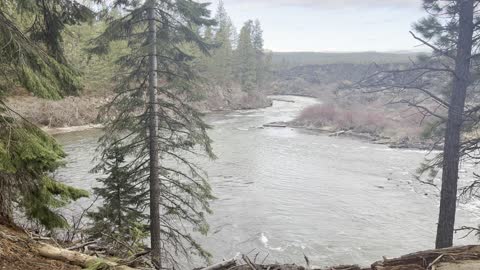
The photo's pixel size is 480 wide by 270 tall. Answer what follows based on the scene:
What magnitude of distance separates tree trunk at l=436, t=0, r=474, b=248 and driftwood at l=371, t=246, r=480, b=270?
4.59 metres

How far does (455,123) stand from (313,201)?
36.6 feet

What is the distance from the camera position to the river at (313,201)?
50.7 ft

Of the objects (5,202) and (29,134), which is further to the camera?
(5,202)

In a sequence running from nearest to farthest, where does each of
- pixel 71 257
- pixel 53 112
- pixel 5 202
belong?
pixel 71 257 → pixel 5 202 → pixel 53 112

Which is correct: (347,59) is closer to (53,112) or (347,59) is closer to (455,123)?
(53,112)

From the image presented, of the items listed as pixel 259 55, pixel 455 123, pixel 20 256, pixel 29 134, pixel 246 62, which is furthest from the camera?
pixel 259 55

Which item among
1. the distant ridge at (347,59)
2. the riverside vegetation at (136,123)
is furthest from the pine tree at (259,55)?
the riverside vegetation at (136,123)

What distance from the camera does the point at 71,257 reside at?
517 cm

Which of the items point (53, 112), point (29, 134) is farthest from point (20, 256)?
point (53, 112)

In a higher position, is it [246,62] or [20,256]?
[246,62]

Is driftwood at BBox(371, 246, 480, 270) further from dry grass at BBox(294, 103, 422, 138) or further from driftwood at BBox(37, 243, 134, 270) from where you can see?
dry grass at BBox(294, 103, 422, 138)

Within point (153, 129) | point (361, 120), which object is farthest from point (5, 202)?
point (361, 120)

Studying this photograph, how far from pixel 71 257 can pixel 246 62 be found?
231 feet

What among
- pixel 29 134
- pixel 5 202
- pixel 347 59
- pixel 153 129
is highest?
pixel 347 59
